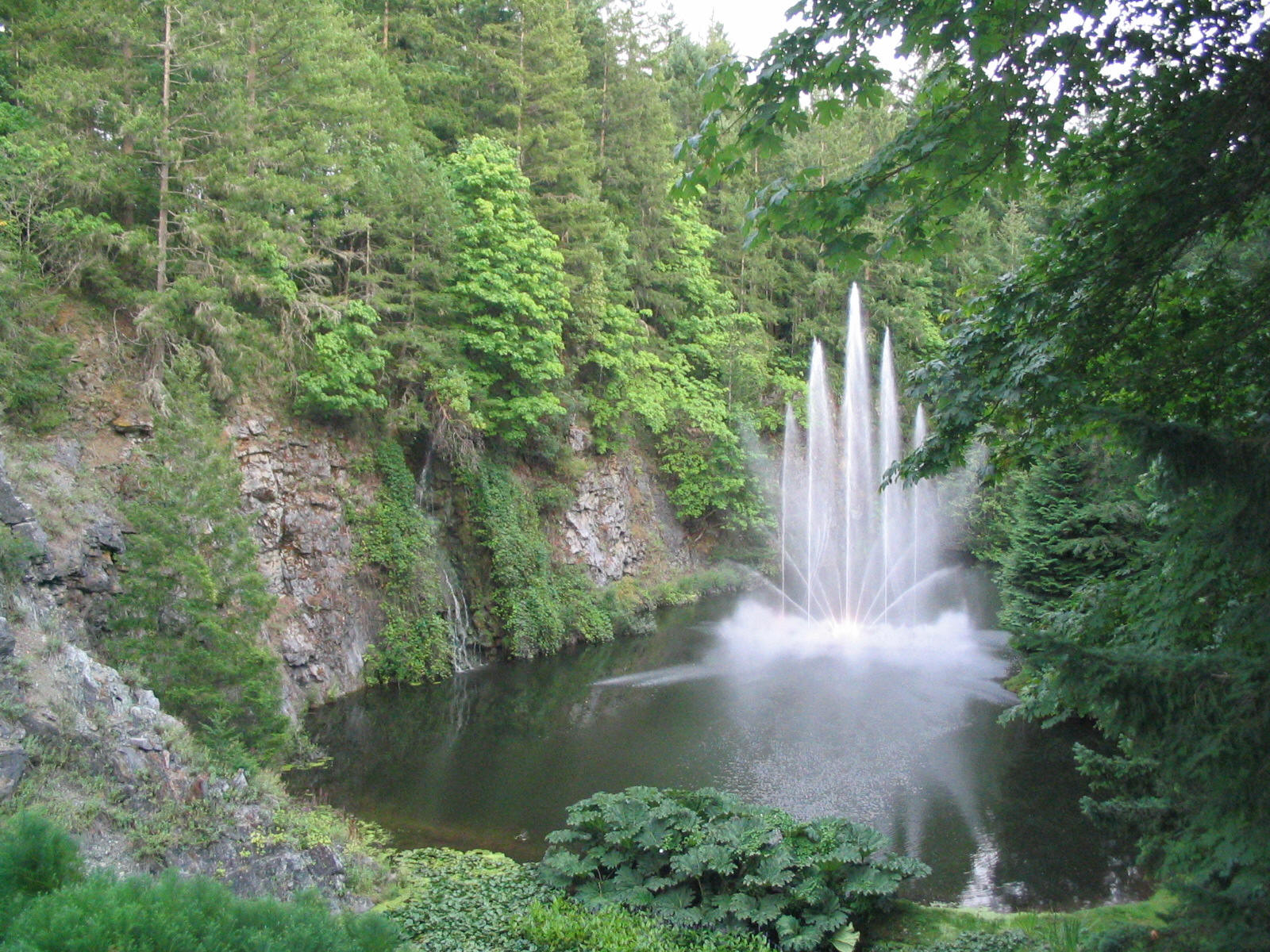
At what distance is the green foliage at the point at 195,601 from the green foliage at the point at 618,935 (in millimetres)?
4471

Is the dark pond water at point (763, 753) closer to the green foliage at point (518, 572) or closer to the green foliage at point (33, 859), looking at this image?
the green foliage at point (518, 572)

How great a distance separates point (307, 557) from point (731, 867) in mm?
11033

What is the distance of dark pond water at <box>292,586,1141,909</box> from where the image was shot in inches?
390

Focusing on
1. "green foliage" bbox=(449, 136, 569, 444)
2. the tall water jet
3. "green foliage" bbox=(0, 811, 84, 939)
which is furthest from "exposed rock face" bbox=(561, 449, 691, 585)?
"green foliage" bbox=(0, 811, 84, 939)

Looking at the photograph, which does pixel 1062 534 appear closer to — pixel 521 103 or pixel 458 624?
pixel 458 624

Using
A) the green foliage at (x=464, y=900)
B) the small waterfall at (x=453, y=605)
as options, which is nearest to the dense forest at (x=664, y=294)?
the small waterfall at (x=453, y=605)

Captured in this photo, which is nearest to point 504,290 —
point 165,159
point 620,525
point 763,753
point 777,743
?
point 165,159

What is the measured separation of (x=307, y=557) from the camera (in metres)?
16.2

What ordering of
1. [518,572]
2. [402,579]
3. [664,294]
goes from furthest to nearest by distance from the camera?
[664,294], [518,572], [402,579]

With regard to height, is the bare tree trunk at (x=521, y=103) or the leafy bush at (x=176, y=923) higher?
the bare tree trunk at (x=521, y=103)

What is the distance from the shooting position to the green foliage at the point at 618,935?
7.02 metres

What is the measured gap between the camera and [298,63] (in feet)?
54.6

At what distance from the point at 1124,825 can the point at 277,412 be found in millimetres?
15283

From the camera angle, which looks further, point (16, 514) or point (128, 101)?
point (128, 101)
